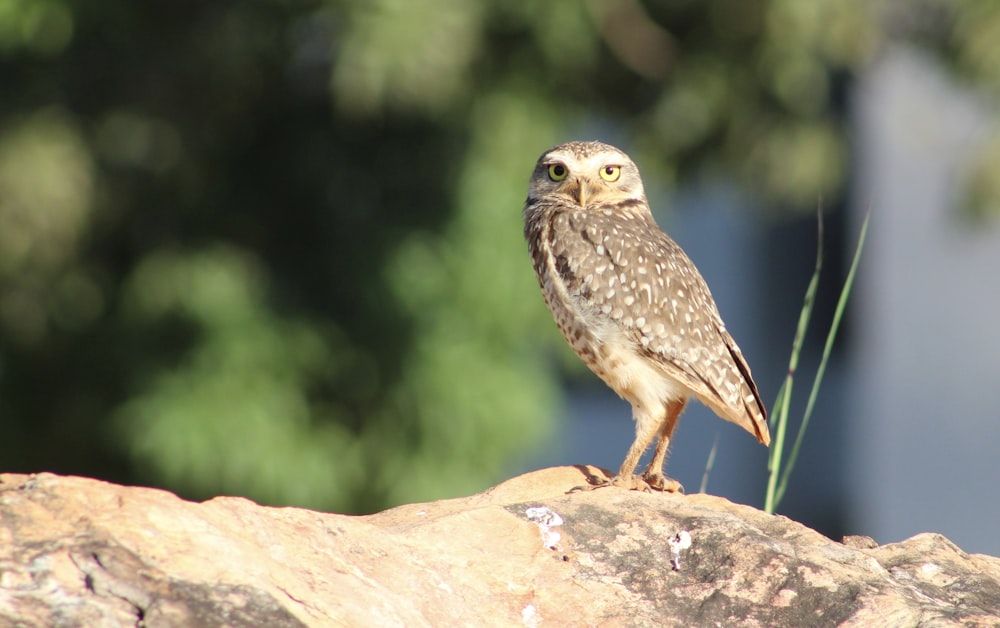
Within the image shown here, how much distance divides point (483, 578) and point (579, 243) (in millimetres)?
2327

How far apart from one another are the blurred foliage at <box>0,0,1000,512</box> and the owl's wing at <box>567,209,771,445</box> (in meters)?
3.11

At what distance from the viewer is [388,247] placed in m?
8.84

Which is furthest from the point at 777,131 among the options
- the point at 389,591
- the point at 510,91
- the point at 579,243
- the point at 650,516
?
the point at 389,591

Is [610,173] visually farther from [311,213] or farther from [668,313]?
[311,213]

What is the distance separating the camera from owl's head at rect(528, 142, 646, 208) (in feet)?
19.0

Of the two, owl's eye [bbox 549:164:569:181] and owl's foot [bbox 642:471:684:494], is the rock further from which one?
owl's eye [bbox 549:164:569:181]

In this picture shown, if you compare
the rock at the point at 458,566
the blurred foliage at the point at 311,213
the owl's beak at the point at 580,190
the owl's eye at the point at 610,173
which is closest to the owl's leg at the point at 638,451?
the rock at the point at 458,566

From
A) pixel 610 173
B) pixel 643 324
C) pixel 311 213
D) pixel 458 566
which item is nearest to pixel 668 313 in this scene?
pixel 643 324

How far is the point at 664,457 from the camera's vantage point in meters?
5.24

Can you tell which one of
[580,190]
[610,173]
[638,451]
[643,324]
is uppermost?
[610,173]

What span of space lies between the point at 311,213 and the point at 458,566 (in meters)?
5.99

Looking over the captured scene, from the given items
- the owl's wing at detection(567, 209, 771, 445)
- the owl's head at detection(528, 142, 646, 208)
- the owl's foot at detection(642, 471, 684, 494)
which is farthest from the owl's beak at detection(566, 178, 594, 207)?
the owl's foot at detection(642, 471, 684, 494)

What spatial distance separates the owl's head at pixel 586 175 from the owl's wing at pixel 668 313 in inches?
12.8

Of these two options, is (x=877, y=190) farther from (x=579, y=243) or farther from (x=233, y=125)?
(x=579, y=243)
